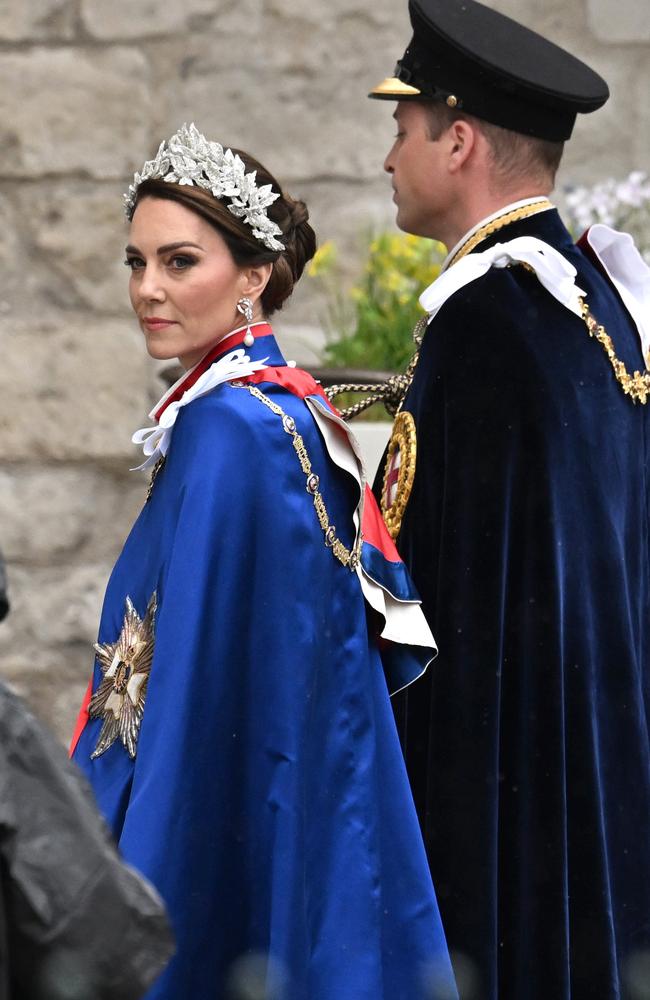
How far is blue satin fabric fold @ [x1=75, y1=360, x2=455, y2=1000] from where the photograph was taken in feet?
7.93

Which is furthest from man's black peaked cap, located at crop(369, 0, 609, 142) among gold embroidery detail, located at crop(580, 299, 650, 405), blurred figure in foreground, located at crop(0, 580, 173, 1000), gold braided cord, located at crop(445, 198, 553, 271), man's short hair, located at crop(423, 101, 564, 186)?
blurred figure in foreground, located at crop(0, 580, 173, 1000)

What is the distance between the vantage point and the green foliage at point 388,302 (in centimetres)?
379

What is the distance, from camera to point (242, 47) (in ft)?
14.8

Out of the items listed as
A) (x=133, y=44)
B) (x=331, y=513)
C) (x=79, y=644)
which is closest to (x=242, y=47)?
(x=133, y=44)

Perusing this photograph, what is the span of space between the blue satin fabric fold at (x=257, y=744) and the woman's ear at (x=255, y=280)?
0.17m

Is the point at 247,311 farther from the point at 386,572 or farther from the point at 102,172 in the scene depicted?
the point at 102,172

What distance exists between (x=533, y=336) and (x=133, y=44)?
82.4 inches

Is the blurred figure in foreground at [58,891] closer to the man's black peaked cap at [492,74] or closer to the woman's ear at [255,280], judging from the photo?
the woman's ear at [255,280]

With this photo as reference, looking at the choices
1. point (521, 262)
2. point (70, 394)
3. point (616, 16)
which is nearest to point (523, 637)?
point (521, 262)

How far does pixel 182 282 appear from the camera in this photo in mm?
2602

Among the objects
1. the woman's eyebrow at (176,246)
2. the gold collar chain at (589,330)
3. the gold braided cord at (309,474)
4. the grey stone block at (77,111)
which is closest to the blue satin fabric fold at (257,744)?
the gold braided cord at (309,474)

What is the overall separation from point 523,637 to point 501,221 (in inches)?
28.0

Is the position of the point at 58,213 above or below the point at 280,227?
above

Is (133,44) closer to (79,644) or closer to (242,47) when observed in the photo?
(242,47)
